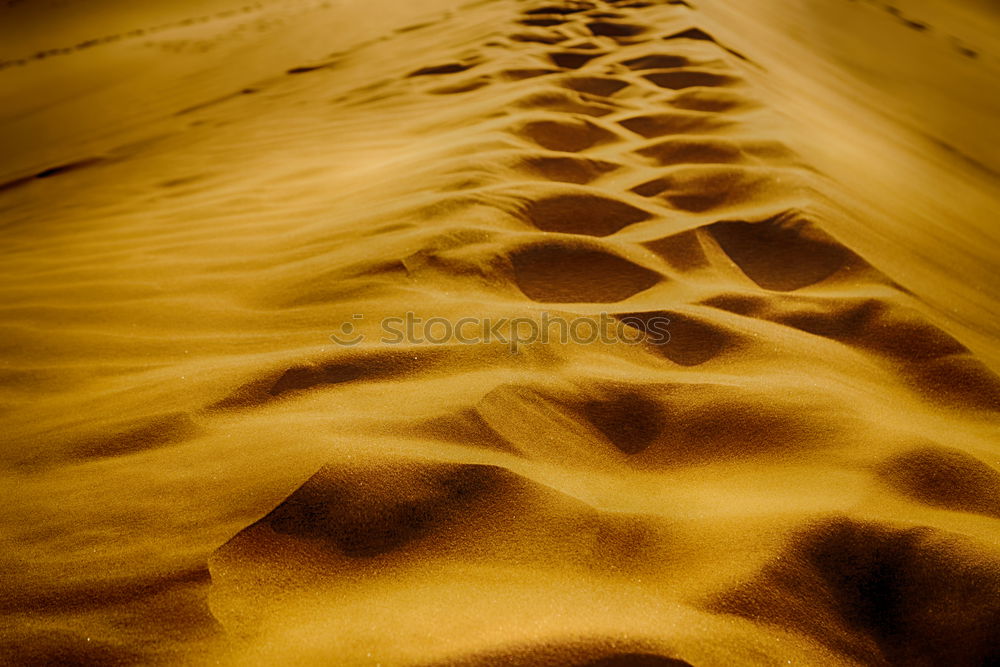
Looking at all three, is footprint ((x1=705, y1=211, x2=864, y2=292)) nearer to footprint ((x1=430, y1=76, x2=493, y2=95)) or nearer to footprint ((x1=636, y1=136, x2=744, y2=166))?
footprint ((x1=636, y1=136, x2=744, y2=166))

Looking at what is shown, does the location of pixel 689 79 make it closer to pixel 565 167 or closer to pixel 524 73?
pixel 524 73

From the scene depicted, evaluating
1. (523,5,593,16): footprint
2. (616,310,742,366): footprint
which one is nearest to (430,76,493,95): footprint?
(523,5,593,16): footprint

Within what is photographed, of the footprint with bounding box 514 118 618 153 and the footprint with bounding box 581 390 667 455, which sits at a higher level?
the footprint with bounding box 514 118 618 153

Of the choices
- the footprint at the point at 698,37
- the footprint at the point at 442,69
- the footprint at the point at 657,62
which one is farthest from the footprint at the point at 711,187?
the footprint at the point at 442,69

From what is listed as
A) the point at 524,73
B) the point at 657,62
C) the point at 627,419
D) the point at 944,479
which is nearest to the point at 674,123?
the point at 657,62

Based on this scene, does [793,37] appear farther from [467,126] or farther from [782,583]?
[782,583]

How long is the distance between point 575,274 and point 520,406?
1.86ft

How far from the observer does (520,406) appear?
3.49ft

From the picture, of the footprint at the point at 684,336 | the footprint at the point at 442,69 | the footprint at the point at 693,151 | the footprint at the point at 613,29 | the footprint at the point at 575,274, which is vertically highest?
the footprint at the point at 613,29

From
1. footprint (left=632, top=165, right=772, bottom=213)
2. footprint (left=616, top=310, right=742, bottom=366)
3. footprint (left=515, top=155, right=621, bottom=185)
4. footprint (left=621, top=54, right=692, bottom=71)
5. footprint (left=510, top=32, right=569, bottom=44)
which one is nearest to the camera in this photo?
footprint (left=616, top=310, right=742, bottom=366)

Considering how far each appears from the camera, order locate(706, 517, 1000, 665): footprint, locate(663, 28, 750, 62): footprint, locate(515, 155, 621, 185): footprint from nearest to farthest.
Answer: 1. locate(706, 517, 1000, 665): footprint
2. locate(515, 155, 621, 185): footprint
3. locate(663, 28, 750, 62): footprint

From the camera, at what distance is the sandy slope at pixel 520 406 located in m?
0.74

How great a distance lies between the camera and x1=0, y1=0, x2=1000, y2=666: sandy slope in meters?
0.74

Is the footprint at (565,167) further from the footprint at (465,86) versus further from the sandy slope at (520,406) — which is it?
the footprint at (465,86)
